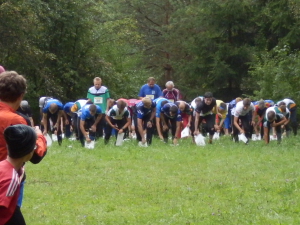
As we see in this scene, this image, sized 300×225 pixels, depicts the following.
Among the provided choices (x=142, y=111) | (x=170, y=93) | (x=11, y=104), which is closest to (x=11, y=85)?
(x=11, y=104)

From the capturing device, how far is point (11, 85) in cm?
535

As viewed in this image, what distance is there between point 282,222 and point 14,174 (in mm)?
4544

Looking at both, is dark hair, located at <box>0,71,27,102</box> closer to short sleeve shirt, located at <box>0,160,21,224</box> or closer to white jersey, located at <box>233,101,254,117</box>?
short sleeve shirt, located at <box>0,160,21,224</box>

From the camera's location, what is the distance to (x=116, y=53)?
45250mm

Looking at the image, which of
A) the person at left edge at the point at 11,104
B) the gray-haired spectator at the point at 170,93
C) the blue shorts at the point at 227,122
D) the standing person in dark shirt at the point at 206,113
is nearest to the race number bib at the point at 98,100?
the gray-haired spectator at the point at 170,93

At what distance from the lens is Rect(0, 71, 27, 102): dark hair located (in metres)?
5.34

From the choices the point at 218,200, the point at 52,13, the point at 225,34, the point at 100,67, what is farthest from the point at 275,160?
the point at 225,34

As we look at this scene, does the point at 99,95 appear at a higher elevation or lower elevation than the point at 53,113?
higher

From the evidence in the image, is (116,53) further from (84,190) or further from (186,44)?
(84,190)

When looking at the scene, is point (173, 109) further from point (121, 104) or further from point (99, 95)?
point (99, 95)

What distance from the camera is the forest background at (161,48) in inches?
1323

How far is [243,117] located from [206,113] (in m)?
1.44

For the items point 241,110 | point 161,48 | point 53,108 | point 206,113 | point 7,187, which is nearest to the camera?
point 7,187

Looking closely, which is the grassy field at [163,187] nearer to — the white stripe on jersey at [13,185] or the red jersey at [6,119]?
the red jersey at [6,119]
